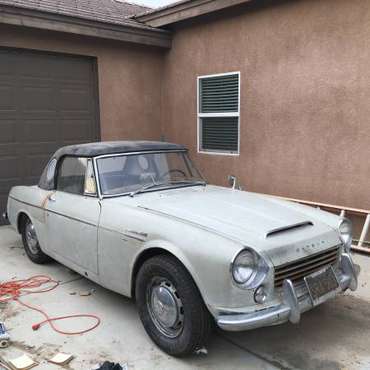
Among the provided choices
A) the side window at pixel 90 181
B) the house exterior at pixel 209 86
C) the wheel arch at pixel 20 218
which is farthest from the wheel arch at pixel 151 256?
the house exterior at pixel 209 86

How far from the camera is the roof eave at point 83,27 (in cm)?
641

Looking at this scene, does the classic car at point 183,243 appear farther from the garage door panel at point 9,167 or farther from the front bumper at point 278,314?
the garage door panel at point 9,167

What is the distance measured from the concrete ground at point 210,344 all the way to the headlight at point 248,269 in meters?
0.69

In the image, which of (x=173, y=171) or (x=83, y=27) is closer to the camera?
(x=173, y=171)

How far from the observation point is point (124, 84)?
8195 mm

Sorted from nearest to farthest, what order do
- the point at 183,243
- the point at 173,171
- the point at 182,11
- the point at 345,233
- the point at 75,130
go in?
the point at 183,243 → the point at 345,233 → the point at 173,171 → the point at 182,11 → the point at 75,130

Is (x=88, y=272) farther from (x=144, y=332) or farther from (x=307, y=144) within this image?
(x=307, y=144)

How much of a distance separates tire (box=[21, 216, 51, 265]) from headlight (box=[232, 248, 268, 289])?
301 centimetres

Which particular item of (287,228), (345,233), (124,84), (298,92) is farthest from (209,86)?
(287,228)

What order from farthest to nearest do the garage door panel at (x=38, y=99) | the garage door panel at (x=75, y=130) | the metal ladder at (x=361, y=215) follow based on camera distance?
1. the garage door panel at (x=75, y=130)
2. the garage door panel at (x=38, y=99)
3. the metal ladder at (x=361, y=215)

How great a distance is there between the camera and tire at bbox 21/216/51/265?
16.3ft

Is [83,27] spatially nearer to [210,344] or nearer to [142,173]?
[142,173]

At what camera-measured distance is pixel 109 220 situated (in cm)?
351

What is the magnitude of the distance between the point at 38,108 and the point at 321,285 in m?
5.88
